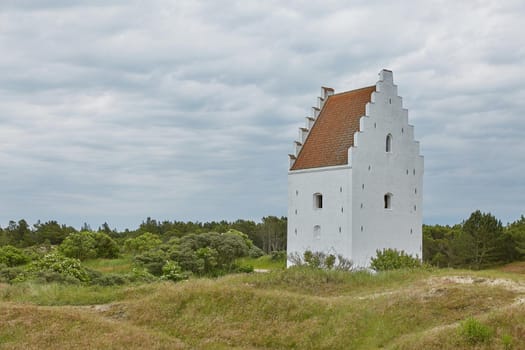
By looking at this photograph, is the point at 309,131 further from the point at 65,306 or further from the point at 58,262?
the point at 65,306

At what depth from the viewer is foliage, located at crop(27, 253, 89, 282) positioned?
21375mm

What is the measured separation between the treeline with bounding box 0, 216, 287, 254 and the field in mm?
36520

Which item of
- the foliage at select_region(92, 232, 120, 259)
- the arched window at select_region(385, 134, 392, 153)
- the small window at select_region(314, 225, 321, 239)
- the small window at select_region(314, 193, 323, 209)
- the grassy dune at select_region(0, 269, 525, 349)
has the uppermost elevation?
the arched window at select_region(385, 134, 392, 153)

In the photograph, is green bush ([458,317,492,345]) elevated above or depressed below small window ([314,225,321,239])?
below

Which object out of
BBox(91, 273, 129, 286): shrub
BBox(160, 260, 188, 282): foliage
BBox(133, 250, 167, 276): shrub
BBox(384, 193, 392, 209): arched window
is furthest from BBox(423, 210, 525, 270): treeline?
BBox(91, 273, 129, 286): shrub

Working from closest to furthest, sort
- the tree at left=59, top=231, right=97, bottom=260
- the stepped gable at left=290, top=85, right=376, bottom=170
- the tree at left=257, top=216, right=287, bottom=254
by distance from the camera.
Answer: the stepped gable at left=290, top=85, right=376, bottom=170, the tree at left=59, top=231, right=97, bottom=260, the tree at left=257, top=216, right=287, bottom=254

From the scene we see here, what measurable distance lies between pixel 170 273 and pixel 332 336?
1384 cm

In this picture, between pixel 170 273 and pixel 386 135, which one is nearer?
pixel 170 273

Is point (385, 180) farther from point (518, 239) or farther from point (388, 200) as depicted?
point (518, 239)

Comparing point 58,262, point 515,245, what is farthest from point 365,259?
point 515,245

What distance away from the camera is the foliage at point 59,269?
21.4m

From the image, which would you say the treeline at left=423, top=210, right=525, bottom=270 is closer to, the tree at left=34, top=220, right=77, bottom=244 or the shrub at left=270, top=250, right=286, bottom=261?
the shrub at left=270, top=250, right=286, bottom=261

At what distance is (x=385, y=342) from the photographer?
1141 centimetres

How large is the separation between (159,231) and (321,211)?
44302 mm
